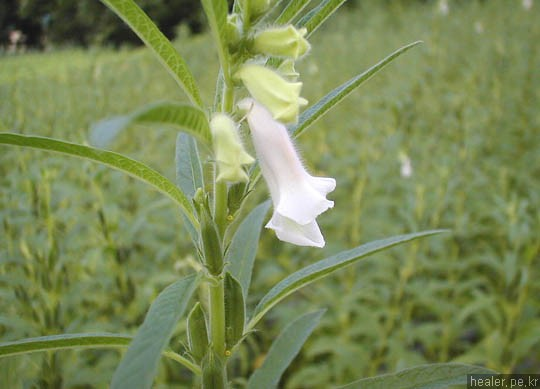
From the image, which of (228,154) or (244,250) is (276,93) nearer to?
(228,154)

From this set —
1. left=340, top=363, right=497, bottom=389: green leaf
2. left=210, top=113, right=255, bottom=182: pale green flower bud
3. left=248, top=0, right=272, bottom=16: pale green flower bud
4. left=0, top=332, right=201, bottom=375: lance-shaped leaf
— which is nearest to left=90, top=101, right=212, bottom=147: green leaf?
left=210, top=113, right=255, bottom=182: pale green flower bud

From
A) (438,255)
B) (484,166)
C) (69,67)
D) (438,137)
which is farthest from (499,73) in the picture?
(69,67)

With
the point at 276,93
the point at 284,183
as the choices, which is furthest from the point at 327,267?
the point at 276,93

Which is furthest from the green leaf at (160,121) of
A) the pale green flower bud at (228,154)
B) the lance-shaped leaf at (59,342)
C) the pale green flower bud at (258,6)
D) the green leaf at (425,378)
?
the green leaf at (425,378)

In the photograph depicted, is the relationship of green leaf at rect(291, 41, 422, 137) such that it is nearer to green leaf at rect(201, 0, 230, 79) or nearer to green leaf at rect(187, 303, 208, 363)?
green leaf at rect(201, 0, 230, 79)

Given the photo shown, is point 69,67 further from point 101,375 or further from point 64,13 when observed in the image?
point 101,375

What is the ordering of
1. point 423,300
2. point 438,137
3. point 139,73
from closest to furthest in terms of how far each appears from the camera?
point 423,300 < point 438,137 < point 139,73
